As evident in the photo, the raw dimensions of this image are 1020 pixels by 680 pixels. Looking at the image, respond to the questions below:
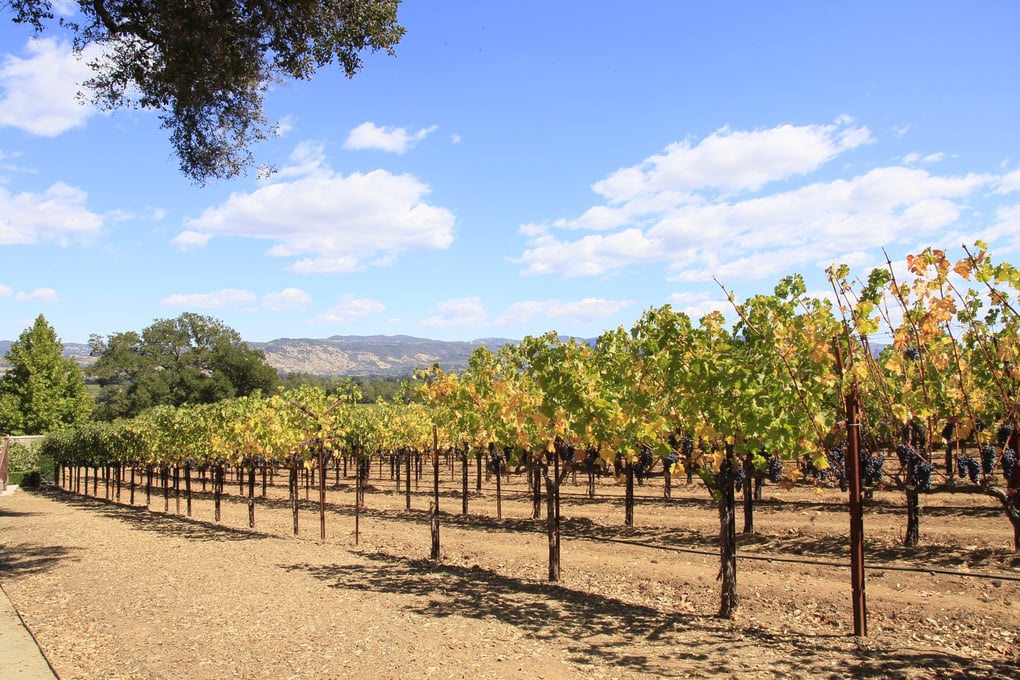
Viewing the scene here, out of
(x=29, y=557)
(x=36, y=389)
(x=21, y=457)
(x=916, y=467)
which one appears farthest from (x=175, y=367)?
(x=916, y=467)

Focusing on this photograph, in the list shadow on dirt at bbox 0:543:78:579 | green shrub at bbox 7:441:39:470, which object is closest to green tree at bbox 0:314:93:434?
green shrub at bbox 7:441:39:470

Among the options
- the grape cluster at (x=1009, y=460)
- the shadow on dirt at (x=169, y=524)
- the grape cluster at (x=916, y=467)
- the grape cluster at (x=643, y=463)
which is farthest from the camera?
the shadow on dirt at (x=169, y=524)

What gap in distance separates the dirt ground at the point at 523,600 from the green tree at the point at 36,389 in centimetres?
3608

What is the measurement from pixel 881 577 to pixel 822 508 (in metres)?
8.62

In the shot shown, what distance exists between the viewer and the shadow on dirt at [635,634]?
6629 millimetres

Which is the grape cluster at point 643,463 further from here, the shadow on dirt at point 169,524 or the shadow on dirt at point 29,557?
the shadow on dirt at point 29,557

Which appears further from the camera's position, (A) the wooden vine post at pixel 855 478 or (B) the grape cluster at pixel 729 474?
(B) the grape cluster at pixel 729 474

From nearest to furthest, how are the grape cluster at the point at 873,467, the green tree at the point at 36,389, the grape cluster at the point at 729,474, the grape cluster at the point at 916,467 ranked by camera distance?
the grape cluster at the point at 916,467 < the grape cluster at the point at 873,467 < the grape cluster at the point at 729,474 < the green tree at the point at 36,389

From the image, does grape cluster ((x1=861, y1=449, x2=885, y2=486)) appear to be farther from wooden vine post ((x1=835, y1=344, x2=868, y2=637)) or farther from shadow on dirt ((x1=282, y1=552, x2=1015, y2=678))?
shadow on dirt ((x1=282, y1=552, x2=1015, y2=678))

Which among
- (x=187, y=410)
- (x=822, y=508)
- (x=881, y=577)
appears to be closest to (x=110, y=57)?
(x=881, y=577)

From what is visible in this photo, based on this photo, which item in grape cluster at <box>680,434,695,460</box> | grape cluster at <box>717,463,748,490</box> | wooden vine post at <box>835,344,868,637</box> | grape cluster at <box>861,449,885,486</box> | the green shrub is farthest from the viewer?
the green shrub

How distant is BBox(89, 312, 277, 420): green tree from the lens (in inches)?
2645

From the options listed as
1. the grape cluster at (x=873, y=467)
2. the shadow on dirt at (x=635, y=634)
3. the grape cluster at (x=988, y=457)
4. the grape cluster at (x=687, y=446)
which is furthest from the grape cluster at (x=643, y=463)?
the grape cluster at (x=988, y=457)

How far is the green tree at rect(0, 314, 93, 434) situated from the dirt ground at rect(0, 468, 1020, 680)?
118 feet
